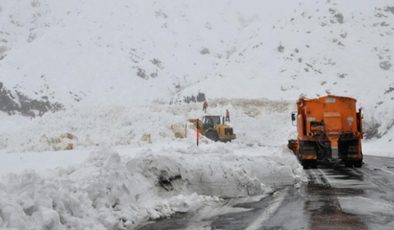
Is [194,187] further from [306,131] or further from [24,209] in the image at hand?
[306,131]

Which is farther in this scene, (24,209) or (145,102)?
(145,102)

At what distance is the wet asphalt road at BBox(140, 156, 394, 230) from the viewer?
7613 millimetres

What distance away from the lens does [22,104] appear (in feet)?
269

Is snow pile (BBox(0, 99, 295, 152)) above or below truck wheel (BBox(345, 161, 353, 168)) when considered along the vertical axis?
above

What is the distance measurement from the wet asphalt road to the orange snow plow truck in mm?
6574

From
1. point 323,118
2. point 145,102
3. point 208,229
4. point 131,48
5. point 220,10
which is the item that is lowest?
point 208,229

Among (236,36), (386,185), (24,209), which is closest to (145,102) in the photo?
(236,36)

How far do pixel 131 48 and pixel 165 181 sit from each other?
85.9 m

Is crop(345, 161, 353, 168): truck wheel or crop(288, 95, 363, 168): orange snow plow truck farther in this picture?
crop(345, 161, 353, 168): truck wheel

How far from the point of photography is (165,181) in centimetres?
1027

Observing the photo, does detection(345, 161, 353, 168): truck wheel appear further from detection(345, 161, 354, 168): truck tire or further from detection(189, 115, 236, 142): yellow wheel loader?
detection(189, 115, 236, 142): yellow wheel loader

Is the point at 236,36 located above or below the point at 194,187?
above

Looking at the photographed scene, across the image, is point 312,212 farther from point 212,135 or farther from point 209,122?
point 209,122

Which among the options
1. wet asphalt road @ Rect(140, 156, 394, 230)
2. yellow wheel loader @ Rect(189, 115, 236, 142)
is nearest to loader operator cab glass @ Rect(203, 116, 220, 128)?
yellow wheel loader @ Rect(189, 115, 236, 142)
